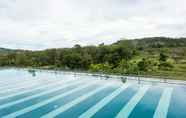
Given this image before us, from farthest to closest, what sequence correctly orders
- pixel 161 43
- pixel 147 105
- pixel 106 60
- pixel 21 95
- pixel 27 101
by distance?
1. pixel 161 43
2. pixel 106 60
3. pixel 21 95
4. pixel 27 101
5. pixel 147 105

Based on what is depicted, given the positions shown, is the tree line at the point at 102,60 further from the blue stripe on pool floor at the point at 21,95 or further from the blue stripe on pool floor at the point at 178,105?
the blue stripe on pool floor at the point at 178,105

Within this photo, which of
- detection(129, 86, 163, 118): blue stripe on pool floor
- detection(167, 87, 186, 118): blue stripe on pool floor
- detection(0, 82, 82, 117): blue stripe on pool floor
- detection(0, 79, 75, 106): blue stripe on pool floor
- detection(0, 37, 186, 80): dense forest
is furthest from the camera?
detection(0, 37, 186, 80): dense forest

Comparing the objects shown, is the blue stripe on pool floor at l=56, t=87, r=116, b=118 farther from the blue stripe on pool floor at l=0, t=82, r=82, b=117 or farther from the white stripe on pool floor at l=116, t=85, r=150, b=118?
the blue stripe on pool floor at l=0, t=82, r=82, b=117

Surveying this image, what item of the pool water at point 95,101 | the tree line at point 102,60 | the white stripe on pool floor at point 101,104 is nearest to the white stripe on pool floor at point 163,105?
the pool water at point 95,101

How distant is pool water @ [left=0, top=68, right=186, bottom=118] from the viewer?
23.2ft

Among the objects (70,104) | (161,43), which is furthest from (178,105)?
(161,43)

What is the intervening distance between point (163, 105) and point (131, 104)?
3.83ft

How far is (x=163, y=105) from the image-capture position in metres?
7.97

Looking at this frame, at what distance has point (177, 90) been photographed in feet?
34.4

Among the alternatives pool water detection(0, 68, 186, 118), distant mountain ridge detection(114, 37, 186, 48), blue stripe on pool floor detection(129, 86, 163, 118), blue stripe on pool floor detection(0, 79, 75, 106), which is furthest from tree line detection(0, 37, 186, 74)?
distant mountain ridge detection(114, 37, 186, 48)

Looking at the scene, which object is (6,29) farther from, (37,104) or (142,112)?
(142,112)

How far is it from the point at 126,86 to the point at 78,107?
4.54 meters

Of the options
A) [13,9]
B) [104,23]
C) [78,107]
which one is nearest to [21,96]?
[78,107]

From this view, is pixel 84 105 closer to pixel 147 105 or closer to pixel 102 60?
pixel 147 105
